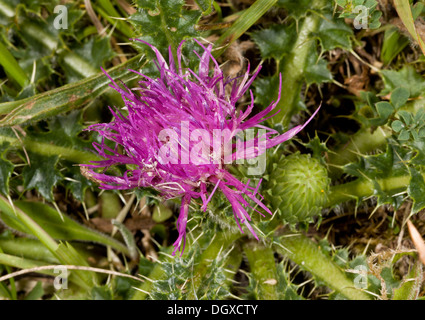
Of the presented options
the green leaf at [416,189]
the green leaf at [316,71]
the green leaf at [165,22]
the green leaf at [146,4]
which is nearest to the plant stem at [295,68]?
the green leaf at [316,71]

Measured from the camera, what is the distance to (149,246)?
3.73 meters

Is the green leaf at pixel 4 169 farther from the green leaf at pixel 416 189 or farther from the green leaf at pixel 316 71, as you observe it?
the green leaf at pixel 416 189

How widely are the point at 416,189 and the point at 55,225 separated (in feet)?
8.21

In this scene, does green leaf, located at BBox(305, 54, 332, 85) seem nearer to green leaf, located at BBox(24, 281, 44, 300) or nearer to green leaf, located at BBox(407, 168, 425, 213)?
green leaf, located at BBox(407, 168, 425, 213)

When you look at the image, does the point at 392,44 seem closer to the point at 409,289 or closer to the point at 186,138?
the point at 409,289

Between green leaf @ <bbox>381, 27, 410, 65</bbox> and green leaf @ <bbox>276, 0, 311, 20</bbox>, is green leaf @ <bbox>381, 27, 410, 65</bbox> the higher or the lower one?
the lower one

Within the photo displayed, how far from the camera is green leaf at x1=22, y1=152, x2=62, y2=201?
10.7 feet

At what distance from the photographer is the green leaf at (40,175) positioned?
128 inches

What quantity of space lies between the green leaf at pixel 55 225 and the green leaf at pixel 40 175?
0.88 ft

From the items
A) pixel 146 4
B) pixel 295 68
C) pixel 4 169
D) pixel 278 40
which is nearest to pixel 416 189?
pixel 295 68

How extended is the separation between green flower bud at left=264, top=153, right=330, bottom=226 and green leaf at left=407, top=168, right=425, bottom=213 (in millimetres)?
515

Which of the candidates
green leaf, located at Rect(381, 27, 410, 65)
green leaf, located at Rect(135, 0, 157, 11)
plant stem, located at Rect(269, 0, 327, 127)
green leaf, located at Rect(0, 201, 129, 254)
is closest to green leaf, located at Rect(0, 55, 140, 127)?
green leaf, located at Rect(135, 0, 157, 11)

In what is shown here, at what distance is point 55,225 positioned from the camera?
11.6ft

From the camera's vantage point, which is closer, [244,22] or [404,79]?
[244,22]
